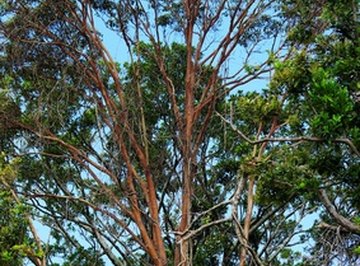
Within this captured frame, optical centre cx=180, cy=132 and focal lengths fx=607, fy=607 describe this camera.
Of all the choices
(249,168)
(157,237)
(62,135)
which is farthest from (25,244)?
(249,168)

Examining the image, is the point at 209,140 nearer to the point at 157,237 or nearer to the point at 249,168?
the point at 157,237

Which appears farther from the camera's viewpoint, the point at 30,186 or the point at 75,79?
the point at 30,186

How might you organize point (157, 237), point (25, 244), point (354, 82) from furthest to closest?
point (157, 237)
point (25, 244)
point (354, 82)

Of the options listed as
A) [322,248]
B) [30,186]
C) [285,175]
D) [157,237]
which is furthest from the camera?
[30,186]

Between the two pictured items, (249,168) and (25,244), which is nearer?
(249,168)

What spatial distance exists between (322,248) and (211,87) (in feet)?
17.0

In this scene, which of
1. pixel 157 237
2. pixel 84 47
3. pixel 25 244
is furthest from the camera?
pixel 84 47

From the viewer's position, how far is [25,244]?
7938 millimetres

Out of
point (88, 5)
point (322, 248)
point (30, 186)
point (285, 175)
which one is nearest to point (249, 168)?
point (285, 175)

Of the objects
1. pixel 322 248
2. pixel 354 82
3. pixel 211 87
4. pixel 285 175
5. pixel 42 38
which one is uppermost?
pixel 42 38

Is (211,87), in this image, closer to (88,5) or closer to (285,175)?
(88,5)

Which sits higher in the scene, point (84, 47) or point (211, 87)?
point (84, 47)

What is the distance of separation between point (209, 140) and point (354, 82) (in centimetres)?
672

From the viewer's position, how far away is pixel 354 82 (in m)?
4.82
